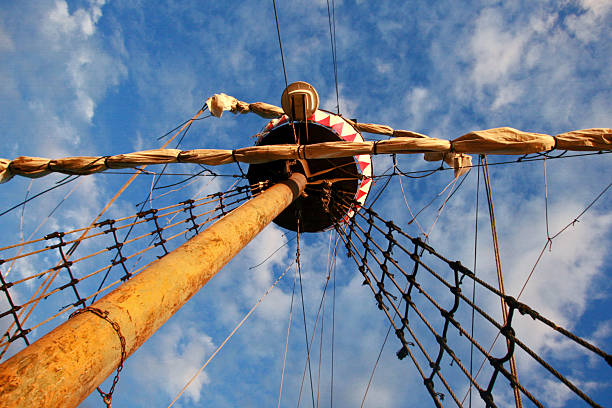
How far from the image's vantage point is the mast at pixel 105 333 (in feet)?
5.73

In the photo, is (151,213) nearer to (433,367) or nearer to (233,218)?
(233,218)

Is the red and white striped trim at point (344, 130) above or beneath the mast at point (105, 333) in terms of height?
above

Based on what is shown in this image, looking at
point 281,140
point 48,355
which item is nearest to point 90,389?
point 48,355

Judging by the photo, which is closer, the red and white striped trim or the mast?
the mast

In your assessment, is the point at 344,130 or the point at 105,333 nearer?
the point at 105,333

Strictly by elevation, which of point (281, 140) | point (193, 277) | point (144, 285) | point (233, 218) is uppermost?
point (281, 140)

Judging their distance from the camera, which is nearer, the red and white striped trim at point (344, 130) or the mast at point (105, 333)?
the mast at point (105, 333)

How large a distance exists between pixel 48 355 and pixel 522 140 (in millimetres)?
6485

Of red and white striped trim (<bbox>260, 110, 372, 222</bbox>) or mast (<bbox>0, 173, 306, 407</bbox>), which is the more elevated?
red and white striped trim (<bbox>260, 110, 372, 222</bbox>)

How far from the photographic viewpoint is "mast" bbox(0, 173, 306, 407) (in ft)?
5.73

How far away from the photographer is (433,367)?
4.92m

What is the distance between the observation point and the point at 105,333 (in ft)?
7.10

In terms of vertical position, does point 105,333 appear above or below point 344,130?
below

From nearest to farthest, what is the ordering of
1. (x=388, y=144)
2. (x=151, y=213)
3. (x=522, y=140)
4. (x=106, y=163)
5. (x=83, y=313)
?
(x=83, y=313)
(x=522, y=140)
(x=388, y=144)
(x=106, y=163)
(x=151, y=213)
